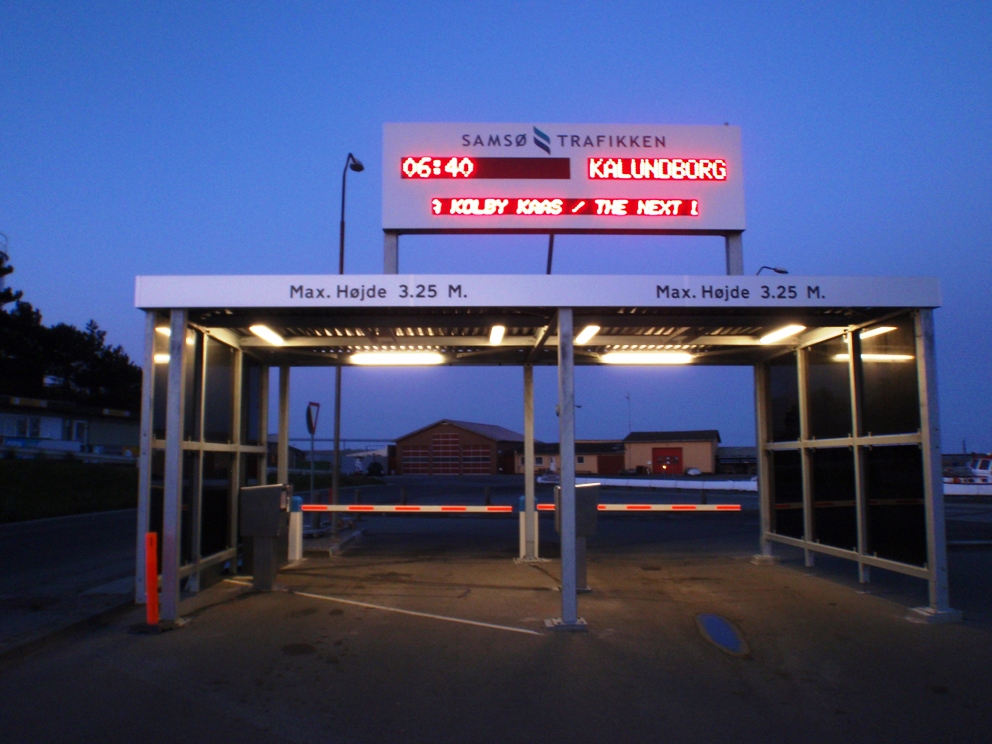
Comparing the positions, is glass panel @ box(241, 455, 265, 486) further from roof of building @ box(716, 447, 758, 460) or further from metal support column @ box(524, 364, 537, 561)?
roof of building @ box(716, 447, 758, 460)

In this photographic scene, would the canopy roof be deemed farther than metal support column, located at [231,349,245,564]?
No

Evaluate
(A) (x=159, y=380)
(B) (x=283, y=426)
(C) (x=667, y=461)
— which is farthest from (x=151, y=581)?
(C) (x=667, y=461)

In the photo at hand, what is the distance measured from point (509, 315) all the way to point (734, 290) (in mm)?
2538

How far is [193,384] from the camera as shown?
368 inches

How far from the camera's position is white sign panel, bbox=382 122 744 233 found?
35.7 feet

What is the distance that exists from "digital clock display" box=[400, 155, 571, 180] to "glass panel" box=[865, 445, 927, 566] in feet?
18.3

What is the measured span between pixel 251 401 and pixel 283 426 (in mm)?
1097

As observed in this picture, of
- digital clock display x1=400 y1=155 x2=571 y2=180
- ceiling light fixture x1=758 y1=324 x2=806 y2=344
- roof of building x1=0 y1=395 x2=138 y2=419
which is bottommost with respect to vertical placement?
ceiling light fixture x1=758 y1=324 x2=806 y2=344

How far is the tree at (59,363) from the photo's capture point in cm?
4594

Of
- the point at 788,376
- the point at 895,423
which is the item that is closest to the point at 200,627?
the point at 895,423

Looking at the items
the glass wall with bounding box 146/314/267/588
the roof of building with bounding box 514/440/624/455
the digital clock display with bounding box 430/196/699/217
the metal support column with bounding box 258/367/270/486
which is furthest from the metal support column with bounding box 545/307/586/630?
the roof of building with bounding box 514/440/624/455

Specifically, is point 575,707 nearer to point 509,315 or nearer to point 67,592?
point 509,315

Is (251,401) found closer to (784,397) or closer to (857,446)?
(784,397)

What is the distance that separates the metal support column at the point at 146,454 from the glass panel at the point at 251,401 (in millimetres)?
2552
